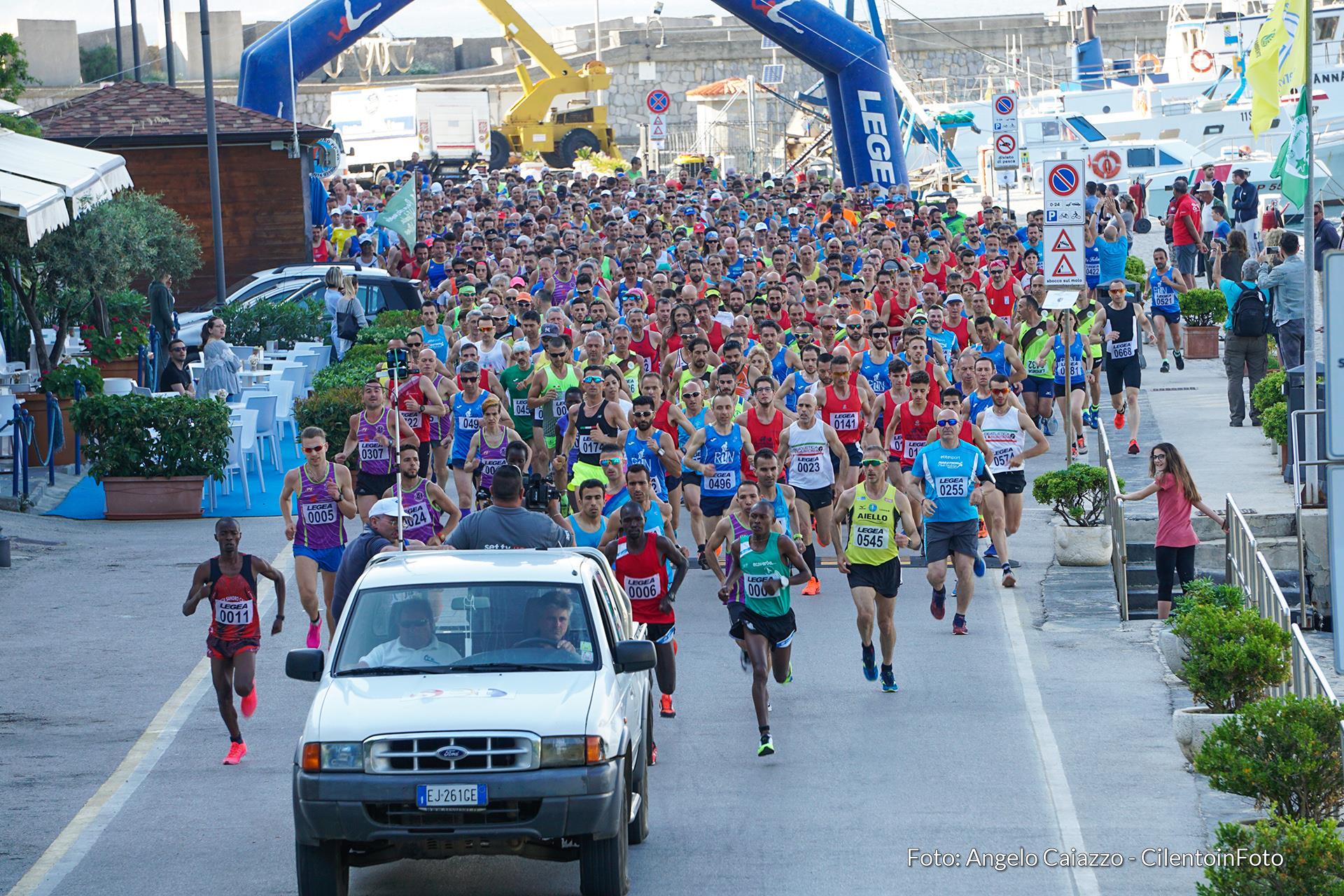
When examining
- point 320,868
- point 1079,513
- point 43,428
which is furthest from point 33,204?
point 320,868

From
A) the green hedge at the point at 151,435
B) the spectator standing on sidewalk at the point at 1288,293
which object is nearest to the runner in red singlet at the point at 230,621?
the green hedge at the point at 151,435

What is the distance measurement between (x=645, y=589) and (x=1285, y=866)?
5115mm

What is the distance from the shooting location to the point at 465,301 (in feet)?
69.9

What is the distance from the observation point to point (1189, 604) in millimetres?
12148

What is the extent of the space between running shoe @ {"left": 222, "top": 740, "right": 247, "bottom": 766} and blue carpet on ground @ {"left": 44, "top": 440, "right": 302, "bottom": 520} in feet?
23.3

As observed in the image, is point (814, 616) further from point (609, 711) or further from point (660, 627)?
point (609, 711)

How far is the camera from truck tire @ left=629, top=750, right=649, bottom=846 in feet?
30.0

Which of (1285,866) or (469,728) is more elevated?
(469,728)

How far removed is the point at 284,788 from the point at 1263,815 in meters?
5.20

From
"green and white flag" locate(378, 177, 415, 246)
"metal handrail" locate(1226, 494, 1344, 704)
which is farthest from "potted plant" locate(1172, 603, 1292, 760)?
"green and white flag" locate(378, 177, 415, 246)

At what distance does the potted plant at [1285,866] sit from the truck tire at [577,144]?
192ft

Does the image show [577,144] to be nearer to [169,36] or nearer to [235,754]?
[169,36]

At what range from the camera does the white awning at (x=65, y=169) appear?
17.0 meters

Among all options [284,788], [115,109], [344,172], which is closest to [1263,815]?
[284,788]
